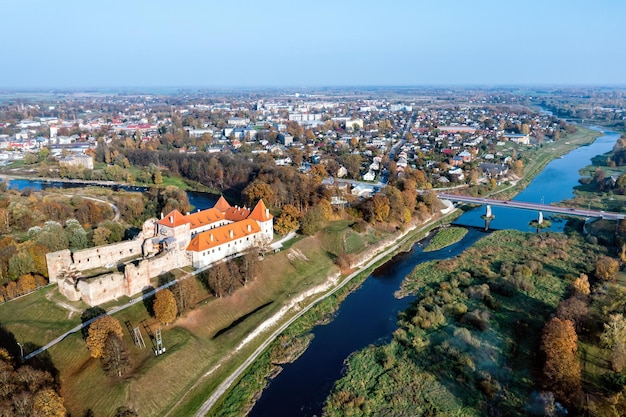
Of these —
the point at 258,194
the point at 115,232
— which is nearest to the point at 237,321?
the point at 115,232

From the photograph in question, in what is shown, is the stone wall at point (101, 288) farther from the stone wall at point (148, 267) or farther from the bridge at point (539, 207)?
the bridge at point (539, 207)

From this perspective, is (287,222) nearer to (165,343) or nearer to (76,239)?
(76,239)

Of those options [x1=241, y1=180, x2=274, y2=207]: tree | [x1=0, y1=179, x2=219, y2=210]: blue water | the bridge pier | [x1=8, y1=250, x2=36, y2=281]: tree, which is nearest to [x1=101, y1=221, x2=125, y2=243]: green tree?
[x1=8, y1=250, x2=36, y2=281]: tree

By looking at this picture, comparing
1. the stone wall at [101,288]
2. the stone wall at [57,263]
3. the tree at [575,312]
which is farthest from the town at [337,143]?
the stone wall at [57,263]

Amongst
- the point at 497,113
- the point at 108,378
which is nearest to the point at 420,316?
the point at 108,378

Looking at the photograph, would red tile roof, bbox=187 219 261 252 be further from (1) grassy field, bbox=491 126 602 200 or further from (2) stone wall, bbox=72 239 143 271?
(1) grassy field, bbox=491 126 602 200

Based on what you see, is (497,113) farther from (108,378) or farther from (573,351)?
(108,378)
